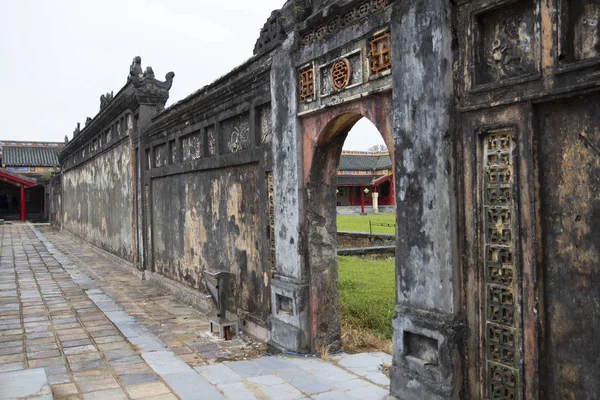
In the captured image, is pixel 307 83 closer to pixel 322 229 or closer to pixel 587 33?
pixel 322 229

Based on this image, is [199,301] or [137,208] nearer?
[199,301]

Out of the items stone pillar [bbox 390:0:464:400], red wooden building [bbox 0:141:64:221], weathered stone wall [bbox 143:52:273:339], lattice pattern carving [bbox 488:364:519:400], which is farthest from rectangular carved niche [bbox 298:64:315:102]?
red wooden building [bbox 0:141:64:221]

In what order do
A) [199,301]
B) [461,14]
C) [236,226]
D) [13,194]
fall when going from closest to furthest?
[461,14], [236,226], [199,301], [13,194]

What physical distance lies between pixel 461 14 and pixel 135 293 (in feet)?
27.0

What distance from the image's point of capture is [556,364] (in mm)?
3141

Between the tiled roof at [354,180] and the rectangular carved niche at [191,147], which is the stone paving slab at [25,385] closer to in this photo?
the rectangular carved niche at [191,147]

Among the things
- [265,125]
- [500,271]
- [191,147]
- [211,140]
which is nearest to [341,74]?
[265,125]

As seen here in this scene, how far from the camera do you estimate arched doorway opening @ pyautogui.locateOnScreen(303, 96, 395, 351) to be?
5.48 m

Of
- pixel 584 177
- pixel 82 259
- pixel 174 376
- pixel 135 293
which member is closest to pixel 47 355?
pixel 174 376

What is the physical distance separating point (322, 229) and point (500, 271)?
2544 mm

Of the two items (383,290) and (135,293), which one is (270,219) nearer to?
(383,290)

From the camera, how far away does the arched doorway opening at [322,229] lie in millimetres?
5484

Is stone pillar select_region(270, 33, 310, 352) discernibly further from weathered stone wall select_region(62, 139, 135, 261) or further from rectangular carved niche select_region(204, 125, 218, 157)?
weathered stone wall select_region(62, 139, 135, 261)

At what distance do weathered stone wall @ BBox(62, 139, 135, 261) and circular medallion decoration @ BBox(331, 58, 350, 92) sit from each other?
28.6 feet
